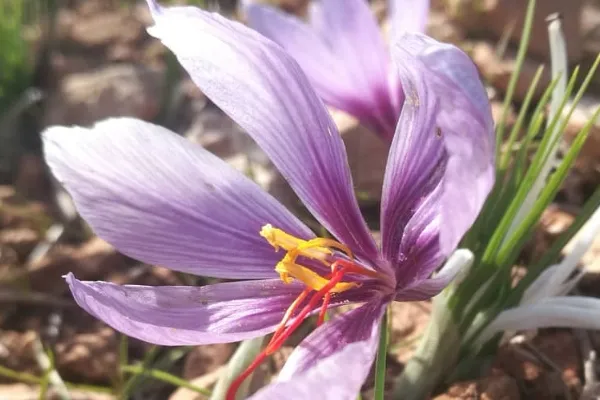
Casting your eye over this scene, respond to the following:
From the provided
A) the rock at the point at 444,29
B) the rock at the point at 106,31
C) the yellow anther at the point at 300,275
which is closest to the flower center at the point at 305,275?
the yellow anther at the point at 300,275

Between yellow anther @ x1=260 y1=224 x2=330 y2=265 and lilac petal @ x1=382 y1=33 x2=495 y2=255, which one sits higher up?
lilac petal @ x1=382 y1=33 x2=495 y2=255

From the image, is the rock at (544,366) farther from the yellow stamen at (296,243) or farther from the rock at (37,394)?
the rock at (37,394)

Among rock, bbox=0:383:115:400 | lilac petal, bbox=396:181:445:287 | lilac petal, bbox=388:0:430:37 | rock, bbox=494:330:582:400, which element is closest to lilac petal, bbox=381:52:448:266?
lilac petal, bbox=396:181:445:287

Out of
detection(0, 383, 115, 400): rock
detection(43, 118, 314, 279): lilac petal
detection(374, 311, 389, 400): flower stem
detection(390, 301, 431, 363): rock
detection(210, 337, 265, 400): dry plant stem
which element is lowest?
detection(0, 383, 115, 400): rock

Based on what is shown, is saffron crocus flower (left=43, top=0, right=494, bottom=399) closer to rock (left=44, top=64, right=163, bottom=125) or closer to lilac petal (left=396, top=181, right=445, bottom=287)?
lilac petal (left=396, top=181, right=445, bottom=287)

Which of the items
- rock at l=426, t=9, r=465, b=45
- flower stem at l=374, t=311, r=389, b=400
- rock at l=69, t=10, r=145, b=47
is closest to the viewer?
flower stem at l=374, t=311, r=389, b=400

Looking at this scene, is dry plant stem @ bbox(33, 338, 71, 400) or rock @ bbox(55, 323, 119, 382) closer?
dry plant stem @ bbox(33, 338, 71, 400)

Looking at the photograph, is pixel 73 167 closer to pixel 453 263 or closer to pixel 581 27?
pixel 453 263

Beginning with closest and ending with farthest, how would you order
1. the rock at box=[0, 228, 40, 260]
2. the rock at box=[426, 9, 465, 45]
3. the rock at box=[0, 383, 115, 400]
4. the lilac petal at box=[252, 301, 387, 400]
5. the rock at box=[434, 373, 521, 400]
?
the lilac petal at box=[252, 301, 387, 400], the rock at box=[434, 373, 521, 400], the rock at box=[0, 383, 115, 400], the rock at box=[0, 228, 40, 260], the rock at box=[426, 9, 465, 45]
